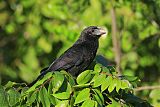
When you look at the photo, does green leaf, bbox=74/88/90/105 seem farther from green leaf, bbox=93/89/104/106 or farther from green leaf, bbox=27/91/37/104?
green leaf, bbox=27/91/37/104

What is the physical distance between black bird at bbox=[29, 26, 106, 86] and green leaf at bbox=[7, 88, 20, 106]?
24.1 inches

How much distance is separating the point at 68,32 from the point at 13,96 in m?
3.84

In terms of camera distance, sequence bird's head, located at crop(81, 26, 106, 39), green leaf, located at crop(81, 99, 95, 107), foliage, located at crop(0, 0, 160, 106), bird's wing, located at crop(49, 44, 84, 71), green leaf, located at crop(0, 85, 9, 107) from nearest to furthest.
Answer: green leaf, located at crop(81, 99, 95, 107) → green leaf, located at crop(0, 85, 9, 107) → bird's wing, located at crop(49, 44, 84, 71) → bird's head, located at crop(81, 26, 106, 39) → foliage, located at crop(0, 0, 160, 106)

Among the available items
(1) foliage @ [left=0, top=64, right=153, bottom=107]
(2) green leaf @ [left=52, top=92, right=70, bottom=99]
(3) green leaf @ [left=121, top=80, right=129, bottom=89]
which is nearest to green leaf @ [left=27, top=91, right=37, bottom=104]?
(1) foliage @ [left=0, top=64, right=153, bottom=107]

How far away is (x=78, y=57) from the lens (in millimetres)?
5203

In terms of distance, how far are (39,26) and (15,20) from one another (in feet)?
1.73

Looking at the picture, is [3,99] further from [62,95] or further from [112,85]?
[112,85]

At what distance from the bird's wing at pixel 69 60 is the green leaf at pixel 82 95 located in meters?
1.02

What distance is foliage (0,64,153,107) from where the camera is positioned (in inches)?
157

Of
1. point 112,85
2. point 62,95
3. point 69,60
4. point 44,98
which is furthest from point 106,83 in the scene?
point 69,60

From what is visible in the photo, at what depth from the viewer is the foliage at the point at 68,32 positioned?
314 inches

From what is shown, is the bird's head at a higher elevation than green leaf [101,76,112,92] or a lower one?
higher

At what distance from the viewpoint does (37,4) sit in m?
9.42

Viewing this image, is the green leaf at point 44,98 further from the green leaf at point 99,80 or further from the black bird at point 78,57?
the black bird at point 78,57
